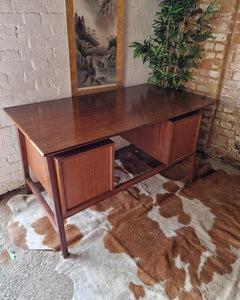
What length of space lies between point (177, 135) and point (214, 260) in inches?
36.9

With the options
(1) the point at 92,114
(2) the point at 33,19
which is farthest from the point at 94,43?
(1) the point at 92,114

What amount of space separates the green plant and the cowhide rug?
3.91 feet

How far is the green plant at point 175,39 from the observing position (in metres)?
2.14

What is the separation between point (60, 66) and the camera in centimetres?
193

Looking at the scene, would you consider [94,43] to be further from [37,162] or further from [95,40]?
[37,162]

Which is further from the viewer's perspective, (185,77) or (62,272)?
(185,77)

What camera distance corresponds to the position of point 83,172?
4.54ft

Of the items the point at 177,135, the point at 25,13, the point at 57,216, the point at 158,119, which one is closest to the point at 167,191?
the point at 177,135

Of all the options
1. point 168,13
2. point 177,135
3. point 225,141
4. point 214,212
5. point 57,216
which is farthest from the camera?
point 225,141

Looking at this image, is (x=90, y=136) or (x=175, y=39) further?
(x=175, y=39)

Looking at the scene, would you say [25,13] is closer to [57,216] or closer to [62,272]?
[57,216]

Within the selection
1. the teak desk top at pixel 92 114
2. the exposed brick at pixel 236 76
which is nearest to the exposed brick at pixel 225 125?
the exposed brick at pixel 236 76

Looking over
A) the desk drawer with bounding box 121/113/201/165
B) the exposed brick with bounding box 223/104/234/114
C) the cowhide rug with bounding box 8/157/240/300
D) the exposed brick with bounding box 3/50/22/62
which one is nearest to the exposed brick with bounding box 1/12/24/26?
the exposed brick with bounding box 3/50/22/62

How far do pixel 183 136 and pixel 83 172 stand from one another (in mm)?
956
